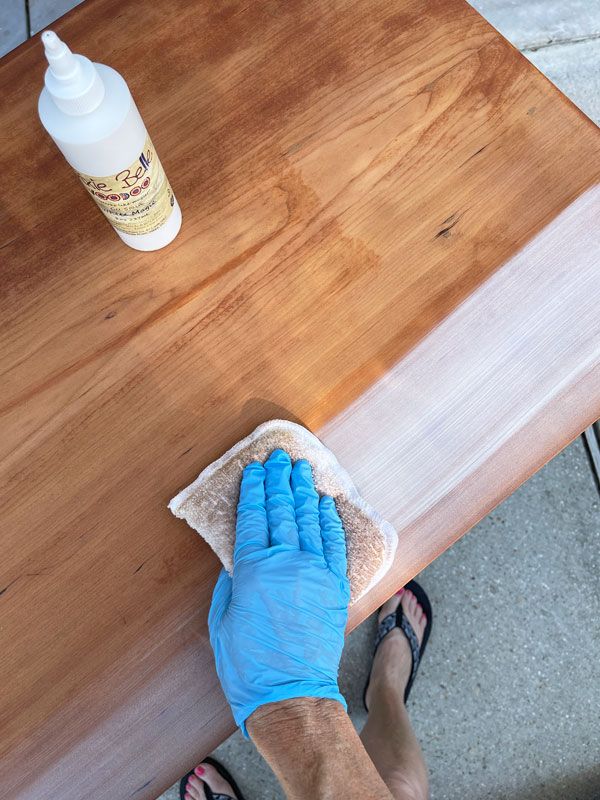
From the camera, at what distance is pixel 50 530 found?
0.69 metres

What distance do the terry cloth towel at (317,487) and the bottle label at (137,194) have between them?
0.27 metres

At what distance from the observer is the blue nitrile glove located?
0.67 metres

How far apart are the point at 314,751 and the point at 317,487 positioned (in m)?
0.30

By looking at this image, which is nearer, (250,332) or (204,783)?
(250,332)

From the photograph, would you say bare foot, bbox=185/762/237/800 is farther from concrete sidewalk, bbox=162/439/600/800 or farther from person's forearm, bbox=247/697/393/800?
person's forearm, bbox=247/697/393/800

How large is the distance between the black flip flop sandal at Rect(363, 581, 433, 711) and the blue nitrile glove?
692mm

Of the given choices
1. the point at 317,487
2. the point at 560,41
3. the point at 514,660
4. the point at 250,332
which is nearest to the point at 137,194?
the point at 250,332

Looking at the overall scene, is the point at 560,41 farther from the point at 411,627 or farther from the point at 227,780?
the point at 227,780

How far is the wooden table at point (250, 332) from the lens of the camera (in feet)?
2.24

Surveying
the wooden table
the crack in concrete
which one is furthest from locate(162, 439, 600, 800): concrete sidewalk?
the crack in concrete

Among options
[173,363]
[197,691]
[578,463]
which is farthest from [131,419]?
[578,463]

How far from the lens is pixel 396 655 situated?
131 cm

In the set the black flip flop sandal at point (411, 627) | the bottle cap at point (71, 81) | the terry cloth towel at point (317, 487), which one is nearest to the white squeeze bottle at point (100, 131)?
the bottle cap at point (71, 81)

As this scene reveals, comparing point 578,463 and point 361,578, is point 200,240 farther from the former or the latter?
point 578,463
